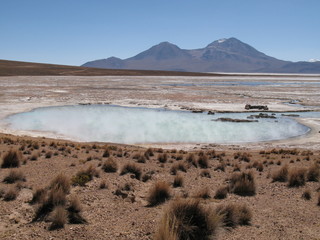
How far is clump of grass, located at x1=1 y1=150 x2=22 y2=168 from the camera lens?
33.1 ft

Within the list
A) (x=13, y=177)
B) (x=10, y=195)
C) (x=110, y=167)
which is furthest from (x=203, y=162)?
(x=10, y=195)

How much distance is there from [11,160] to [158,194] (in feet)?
17.1

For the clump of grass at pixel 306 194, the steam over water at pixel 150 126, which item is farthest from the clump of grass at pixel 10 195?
the steam over water at pixel 150 126

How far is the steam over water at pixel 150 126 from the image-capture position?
19.2 metres

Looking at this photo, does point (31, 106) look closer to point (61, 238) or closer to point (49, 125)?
point (49, 125)

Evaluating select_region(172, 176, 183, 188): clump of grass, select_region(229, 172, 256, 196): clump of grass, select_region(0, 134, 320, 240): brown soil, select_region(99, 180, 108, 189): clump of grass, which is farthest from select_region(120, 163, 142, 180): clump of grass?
select_region(229, 172, 256, 196): clump of grass

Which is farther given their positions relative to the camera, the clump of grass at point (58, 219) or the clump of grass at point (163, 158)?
the clump of grass at point (163, 158)

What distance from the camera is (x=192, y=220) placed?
18.5 feet

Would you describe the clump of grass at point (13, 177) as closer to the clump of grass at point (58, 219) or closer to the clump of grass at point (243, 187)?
the clump of grass at point (58, 219)

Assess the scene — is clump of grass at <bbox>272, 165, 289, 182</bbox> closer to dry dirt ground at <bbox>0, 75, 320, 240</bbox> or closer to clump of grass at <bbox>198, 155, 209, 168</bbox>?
dry dirt ground at <bbox>0, 75, 320, 240</bbox>

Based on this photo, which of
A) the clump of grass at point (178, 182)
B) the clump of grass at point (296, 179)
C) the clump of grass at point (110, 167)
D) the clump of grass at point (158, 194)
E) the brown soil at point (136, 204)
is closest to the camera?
the brown soil at point (136, 204)

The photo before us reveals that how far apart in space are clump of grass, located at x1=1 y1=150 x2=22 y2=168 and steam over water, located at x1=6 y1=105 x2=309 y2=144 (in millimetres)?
7815

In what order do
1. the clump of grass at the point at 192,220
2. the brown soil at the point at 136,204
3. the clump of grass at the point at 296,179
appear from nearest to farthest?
the clump of grass at the point at 192,220 < the brown soil at the point at 136,204 < the clump of grass at the point at 296,179

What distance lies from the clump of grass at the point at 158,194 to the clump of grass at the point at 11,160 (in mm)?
4936
